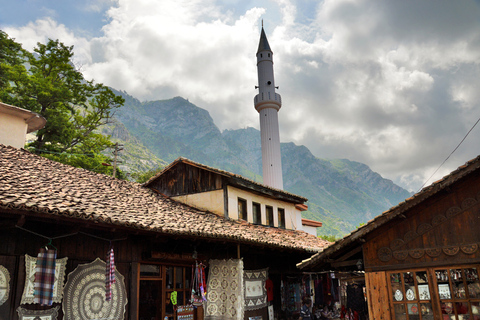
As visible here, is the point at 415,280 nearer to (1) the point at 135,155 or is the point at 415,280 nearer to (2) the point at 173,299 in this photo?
(2) the point at 173,299

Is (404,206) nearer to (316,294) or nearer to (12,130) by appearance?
(316,294)

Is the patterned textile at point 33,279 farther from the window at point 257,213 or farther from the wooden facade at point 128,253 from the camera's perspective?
the window at point 257,213

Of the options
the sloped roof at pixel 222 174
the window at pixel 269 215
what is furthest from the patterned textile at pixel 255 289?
the window at pixel 269 215

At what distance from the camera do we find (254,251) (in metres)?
14.0

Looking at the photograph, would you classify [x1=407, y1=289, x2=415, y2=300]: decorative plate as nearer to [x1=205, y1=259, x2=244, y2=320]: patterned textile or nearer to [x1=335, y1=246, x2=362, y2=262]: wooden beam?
[x1=335, y1=246, x2=362, y2=262]: wooden beam

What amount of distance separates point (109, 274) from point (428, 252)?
290 inches

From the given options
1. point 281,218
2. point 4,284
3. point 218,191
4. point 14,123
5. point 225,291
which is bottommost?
point 225,291

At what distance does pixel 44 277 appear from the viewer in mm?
7668

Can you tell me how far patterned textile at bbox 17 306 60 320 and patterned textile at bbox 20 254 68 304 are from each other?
0.17 meters

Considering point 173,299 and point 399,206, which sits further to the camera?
point 173,299

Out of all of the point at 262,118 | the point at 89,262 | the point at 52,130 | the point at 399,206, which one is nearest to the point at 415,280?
the point at 399,206

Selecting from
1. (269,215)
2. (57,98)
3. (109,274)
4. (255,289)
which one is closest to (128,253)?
(109,274)

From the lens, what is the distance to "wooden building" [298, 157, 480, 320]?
7.86 metres

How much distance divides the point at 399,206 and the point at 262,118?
106 ft
